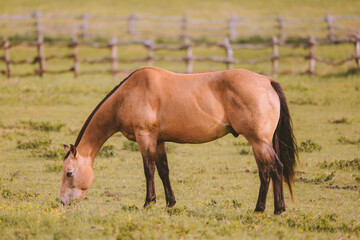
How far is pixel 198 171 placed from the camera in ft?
32.8

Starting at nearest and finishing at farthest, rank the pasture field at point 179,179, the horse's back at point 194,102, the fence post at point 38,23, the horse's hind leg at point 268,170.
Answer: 1. the pasture field at point 179,179
2. the horse's hind leg at point 268,170
3. the horse's back at point 194,102
4. the fence post at point 38,23

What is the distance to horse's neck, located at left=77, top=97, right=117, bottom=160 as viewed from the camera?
7.54m

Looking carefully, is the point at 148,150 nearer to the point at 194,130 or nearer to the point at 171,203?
the point at 194,130

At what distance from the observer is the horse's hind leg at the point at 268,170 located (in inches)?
269

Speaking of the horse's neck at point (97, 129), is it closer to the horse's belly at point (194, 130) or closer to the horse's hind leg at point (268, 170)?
the horse's belly at point (194, 130)

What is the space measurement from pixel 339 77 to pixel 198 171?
1107cm

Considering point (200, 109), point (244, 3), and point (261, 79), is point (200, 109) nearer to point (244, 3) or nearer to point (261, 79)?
point (261, 79)

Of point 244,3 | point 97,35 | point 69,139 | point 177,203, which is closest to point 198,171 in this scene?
point 177,203

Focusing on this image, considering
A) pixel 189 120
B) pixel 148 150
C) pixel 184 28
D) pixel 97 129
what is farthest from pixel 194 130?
pixel 184 28

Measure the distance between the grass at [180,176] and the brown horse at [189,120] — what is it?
487mm

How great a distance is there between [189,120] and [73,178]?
1.79 m

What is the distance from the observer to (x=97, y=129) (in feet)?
24.9

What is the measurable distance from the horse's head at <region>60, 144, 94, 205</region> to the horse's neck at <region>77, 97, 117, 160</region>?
0.16 metres

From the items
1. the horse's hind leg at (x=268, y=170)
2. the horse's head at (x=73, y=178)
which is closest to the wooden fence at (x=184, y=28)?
the horse's head at (x=73, y=178)
